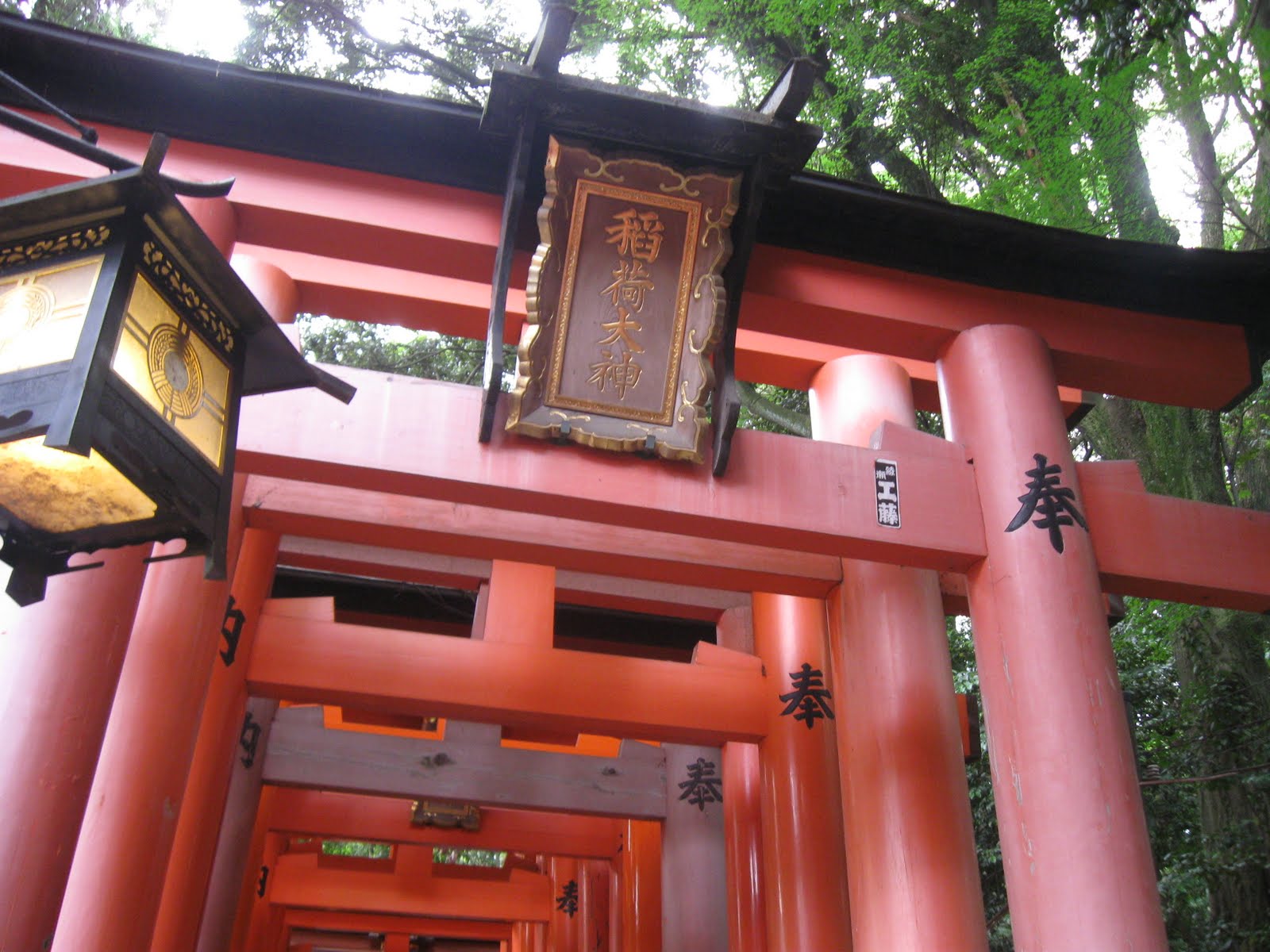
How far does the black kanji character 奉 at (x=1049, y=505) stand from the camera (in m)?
4.30

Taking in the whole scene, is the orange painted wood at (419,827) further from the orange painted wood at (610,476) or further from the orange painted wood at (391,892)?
the orange painted wood at (610,476)

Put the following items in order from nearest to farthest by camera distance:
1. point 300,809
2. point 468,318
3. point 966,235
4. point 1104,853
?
point 1104,853, point 966,235, point 468,318, point 300,809

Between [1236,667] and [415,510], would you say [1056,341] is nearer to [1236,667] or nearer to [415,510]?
[415,510]

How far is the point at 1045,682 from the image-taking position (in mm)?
4023

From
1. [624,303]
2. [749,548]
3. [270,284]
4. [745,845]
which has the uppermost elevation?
[270,284]

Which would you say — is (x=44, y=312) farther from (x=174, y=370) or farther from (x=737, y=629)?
(x=737, y=629)

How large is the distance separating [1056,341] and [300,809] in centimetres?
744

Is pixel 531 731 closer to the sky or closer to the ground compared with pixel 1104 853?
closer to the sky

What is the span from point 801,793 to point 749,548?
4.50ft

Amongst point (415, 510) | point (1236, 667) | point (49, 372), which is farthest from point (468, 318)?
point (1236, 667)

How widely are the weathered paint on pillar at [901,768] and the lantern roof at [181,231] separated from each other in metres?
2.42

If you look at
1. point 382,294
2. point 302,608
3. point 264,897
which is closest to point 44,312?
point 382,294

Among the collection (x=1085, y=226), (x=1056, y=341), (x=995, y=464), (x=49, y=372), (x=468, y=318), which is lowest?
(x=49, y=372)

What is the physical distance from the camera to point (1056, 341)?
4.93 m
